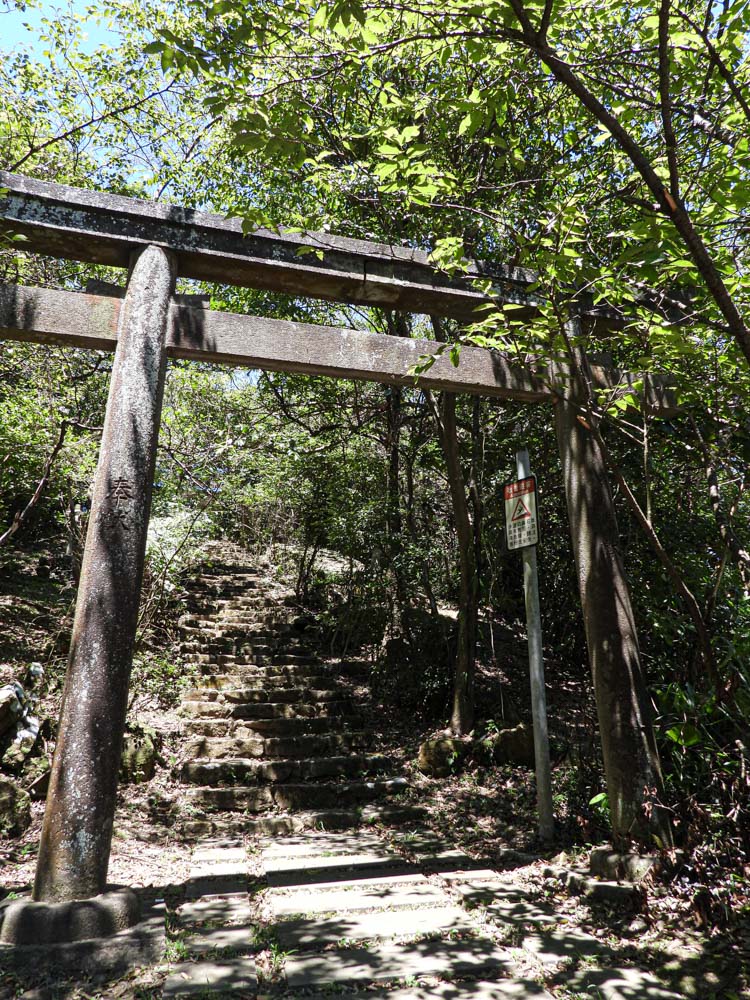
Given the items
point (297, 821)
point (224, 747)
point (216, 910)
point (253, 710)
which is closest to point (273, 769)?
point (224, 747)

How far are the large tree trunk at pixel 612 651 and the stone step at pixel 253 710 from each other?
3.66m

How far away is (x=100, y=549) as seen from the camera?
3336 mm

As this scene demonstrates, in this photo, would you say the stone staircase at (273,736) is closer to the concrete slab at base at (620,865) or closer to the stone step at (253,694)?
the stone step at (253,694)

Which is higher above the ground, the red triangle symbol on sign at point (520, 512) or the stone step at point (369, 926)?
the red triangle symbol on sign at point (520, 512)

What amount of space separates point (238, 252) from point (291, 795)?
4412 mm

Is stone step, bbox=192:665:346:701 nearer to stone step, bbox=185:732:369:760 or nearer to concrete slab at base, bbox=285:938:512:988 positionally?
stone step, bbox=185:732:369:760

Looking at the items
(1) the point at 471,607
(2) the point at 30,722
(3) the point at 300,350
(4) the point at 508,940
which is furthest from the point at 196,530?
(4) the point at 508,940

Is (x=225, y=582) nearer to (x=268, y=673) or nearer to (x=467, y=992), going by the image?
(x=268, y=673)

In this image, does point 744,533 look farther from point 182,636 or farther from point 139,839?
point 182,636

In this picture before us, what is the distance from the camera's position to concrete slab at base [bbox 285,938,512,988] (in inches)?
102

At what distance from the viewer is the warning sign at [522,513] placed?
452cm

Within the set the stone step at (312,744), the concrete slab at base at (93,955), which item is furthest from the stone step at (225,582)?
the concrete slab at base at (93,955)

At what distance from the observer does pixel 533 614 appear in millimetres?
4520

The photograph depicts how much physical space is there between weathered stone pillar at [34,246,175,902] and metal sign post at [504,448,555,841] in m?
2.54
